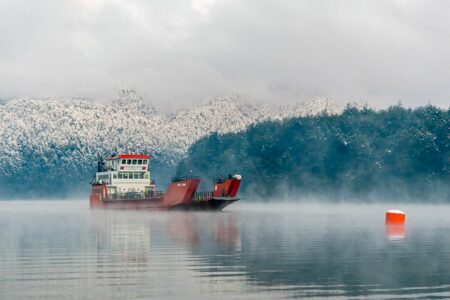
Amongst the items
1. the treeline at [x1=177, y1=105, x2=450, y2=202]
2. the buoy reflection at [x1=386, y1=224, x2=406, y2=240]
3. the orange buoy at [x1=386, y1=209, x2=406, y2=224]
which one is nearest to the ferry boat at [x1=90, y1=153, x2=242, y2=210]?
the orange buoy at [x1=386, y1=209, x2=406, y2=224]

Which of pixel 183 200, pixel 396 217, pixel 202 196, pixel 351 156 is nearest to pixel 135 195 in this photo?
pixel 202 196

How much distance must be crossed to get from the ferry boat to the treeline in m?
44.0

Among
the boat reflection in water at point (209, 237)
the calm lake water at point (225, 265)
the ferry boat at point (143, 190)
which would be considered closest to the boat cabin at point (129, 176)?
the ferry boat at point (143, 190)

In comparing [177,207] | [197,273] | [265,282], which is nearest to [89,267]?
[197,273]

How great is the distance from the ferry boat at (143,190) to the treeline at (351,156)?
144 ft

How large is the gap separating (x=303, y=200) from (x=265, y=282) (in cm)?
14548

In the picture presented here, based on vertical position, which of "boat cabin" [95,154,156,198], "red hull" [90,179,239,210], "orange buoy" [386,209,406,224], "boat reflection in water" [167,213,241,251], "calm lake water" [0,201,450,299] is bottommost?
"calm lake water" [0,201,450,299]

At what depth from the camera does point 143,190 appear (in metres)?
131

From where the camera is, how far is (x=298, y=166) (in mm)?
180500

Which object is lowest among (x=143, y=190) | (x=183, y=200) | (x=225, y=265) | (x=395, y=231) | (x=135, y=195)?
(x=225, y=265)

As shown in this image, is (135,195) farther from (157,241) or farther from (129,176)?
(157,241)

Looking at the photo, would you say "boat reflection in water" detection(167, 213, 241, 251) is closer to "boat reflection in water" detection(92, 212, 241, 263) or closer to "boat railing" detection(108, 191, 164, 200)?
"boat reflection in water" detection(92, 212, 241, 263)

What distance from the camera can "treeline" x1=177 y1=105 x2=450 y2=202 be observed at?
517 ft

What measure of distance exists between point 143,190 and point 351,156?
5631cm
